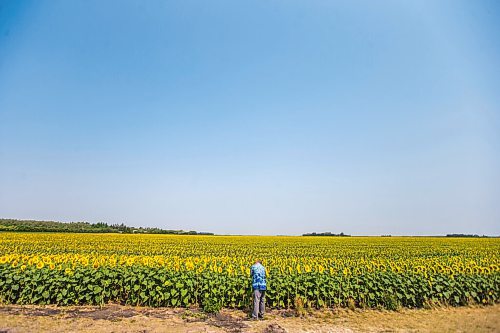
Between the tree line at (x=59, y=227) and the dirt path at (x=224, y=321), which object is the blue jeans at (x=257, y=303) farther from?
the tree line at (x=59, y=227)

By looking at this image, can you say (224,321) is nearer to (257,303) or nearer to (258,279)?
(257,303)

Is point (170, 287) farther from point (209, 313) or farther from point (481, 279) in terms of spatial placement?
point (481, 279)

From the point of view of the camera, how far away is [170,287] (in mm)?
12391

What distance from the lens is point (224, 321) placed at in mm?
10758

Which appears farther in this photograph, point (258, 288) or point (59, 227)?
point (59, 227)

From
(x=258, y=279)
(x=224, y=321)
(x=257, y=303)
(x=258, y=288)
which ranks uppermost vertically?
(x=258, y=279)

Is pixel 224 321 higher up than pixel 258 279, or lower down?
lower down

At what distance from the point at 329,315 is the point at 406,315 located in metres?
2.82

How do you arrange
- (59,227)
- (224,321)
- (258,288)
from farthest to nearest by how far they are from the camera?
(59,227) → (258,288) → (224,321)

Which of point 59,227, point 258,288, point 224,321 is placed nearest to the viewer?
point 224,321

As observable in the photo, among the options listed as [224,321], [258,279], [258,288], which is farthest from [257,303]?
[224,321]

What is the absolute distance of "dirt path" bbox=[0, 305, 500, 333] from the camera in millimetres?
9812

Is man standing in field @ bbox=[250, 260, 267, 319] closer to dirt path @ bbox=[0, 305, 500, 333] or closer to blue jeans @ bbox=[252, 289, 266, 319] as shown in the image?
blue jeans @ bbox=[252, 289, 266, 319]

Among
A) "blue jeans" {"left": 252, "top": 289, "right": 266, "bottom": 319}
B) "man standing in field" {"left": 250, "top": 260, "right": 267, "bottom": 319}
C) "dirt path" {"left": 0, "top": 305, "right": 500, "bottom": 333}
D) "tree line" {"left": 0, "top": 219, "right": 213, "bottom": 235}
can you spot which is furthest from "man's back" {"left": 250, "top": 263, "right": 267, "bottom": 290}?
"tree line" {"left": 0, "top": 219, "right": 213, "bottom": 235}
